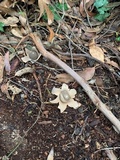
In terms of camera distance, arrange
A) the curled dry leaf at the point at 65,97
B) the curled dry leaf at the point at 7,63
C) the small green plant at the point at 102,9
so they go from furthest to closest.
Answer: the small green plant at the point at 102,9, the curled dry leaf at the point at 7,63, the curled dry leaf at the point at 65,97

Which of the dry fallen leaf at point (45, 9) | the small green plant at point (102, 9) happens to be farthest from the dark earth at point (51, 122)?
the small green plant at point (102, 9)

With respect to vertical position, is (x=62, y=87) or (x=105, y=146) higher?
(x=62, y=87)

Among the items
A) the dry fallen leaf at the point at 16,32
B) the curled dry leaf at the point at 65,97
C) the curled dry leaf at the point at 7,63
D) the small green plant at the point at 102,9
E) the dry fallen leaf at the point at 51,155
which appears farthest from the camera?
the small green plant at the point at 102,9

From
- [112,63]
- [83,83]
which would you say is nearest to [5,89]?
[83,83]

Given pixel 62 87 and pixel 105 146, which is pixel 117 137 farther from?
pixel 62 87

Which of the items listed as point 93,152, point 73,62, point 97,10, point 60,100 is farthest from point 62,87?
point 97,10

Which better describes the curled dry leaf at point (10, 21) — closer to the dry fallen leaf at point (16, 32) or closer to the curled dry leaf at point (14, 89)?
the dry fallen leaf at point (16, 32)
